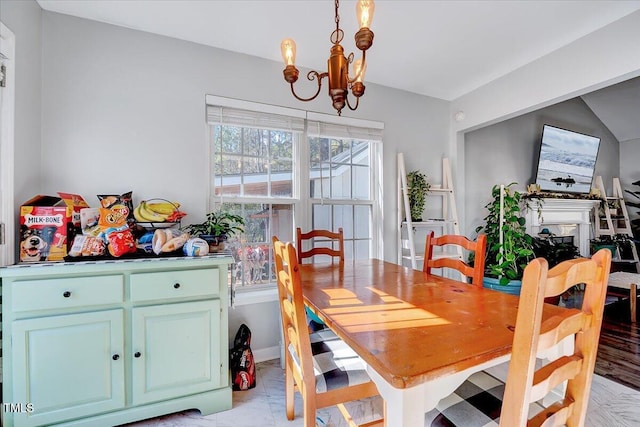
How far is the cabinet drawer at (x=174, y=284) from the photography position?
63.5 inches

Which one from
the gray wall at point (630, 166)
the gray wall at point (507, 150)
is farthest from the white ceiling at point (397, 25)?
the gray wall at point (630, 166)

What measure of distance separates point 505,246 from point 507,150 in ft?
5.06

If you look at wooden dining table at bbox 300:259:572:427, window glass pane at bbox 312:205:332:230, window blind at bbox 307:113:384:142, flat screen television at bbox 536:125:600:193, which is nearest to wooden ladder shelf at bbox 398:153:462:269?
window blind at bbox 307:113:384:142

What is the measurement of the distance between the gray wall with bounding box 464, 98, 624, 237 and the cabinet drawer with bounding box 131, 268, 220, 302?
3.02 m

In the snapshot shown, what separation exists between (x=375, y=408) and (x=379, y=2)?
2.52 m

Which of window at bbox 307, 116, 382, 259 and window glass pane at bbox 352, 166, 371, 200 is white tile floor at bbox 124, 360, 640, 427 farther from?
window glass pane at bbox 352, 166, 371, 200

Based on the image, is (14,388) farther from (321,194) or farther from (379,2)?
(379,2)

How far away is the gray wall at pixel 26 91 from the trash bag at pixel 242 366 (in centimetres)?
160

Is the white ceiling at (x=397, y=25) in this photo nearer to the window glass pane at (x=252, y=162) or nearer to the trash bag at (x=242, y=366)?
the window glass pane at (x=252, y=162)

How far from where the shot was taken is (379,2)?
181 centimetres

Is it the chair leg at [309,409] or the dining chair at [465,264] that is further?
the dining chair at [465,264]

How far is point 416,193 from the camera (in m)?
3.00

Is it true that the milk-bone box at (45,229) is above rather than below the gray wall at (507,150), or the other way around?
below

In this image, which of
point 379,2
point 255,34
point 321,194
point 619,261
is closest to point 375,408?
point 321,194
